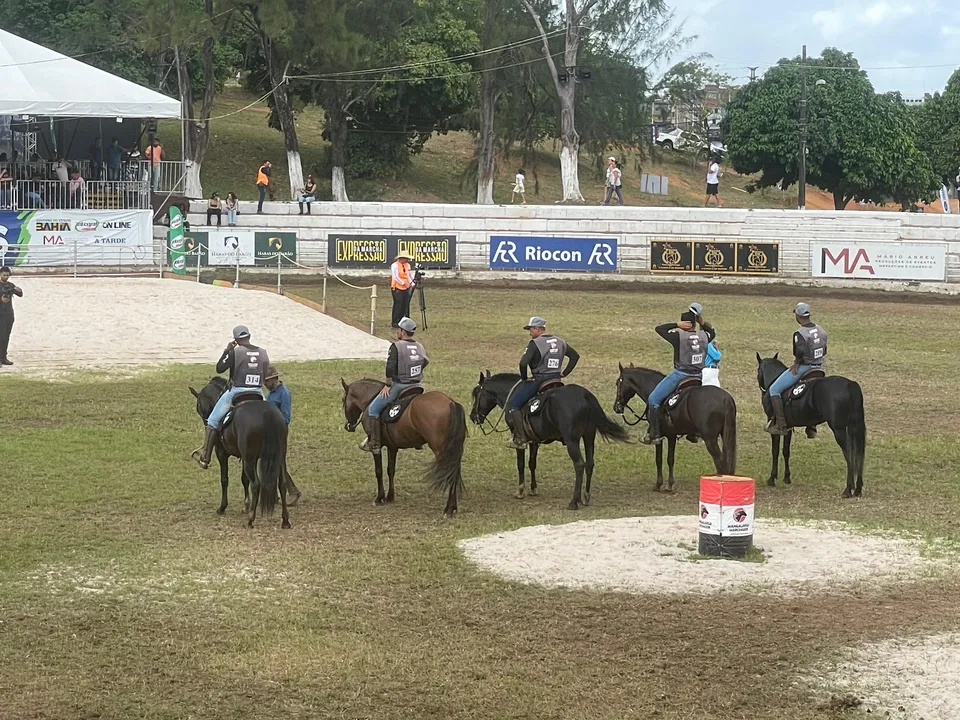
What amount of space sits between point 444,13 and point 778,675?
189 ft

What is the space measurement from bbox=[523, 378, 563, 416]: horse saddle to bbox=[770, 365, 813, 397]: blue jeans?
3.35 m

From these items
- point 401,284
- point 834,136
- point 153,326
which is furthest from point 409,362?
point 834,136

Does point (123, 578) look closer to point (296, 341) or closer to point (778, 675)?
point (778, 675)

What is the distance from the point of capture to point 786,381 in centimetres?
1803

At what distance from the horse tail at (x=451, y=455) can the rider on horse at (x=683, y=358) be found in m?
3.13

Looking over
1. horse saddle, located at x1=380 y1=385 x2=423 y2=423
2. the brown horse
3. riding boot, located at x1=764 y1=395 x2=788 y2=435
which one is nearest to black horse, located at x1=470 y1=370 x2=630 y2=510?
the brown horse

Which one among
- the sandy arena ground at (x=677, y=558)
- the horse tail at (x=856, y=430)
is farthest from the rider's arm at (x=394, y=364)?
the horse tail at (x=856, y=430)

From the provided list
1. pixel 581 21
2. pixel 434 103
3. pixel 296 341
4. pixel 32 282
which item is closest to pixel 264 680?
pixel 296 341

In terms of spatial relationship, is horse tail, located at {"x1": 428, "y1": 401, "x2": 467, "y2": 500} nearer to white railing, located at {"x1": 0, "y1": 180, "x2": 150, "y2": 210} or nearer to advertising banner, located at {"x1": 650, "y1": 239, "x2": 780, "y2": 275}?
white railing, located at {"x1": 0, "y1": 180, "x2": 150, "y2": 210}

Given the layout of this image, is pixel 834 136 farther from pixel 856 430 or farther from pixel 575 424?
pixel 575 424

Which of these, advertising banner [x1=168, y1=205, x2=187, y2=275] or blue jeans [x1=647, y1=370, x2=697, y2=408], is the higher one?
advertising banner [x1=168, y1=205, x2=187, y2=275]

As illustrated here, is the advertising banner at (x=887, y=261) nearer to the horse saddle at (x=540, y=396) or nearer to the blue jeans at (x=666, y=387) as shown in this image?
the blue jeans at (x=666, y=387)

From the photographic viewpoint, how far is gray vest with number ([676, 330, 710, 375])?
17.1m

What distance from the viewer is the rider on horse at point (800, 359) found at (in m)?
17.7
